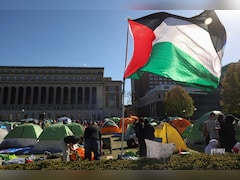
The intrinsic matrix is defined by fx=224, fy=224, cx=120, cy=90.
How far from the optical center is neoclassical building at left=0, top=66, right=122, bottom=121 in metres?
83.9

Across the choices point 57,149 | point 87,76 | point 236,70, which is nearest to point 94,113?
point 87,76

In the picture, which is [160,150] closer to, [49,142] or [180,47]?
[180,47]

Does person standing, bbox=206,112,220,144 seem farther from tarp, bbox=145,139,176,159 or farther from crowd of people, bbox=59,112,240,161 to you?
tarp, bbox=145,139,176,159

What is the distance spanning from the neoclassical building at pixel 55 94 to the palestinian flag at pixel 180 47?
77.0m

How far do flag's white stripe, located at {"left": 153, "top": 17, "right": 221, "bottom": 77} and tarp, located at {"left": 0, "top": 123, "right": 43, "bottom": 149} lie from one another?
429 inches

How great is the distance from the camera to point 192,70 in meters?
6.70

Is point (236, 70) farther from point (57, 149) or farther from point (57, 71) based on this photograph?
point (57, 71)

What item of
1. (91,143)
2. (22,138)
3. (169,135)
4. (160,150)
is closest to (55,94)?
(22,138)

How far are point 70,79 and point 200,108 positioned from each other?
166ft

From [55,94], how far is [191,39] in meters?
83.8

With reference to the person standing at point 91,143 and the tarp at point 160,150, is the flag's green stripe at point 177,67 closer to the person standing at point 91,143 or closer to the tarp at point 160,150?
the tarp at point 160,150

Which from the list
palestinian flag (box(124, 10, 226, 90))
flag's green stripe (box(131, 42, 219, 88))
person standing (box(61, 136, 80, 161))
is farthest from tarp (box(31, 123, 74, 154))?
flag's green stripe (box(131, 42, 219, 88))

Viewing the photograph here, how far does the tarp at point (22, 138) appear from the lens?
1424 centimetres

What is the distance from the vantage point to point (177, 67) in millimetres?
6676
